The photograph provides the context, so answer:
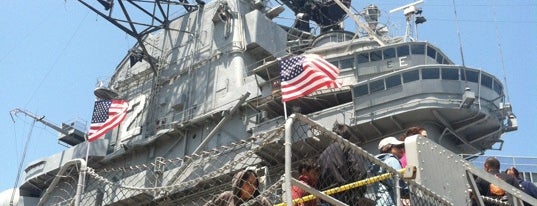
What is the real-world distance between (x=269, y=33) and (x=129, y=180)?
6.89m

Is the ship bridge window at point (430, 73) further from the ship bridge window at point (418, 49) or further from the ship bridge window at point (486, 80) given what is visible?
the ship bridge window at point (418, 49)

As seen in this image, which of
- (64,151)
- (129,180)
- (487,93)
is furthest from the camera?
(64,151)

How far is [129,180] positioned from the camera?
21219 mm

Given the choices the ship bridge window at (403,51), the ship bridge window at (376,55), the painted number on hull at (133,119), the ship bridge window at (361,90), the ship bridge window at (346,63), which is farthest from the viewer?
the painted number on hull at (133,119)

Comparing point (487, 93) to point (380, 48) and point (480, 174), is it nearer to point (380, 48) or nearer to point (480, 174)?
point (380, 48)

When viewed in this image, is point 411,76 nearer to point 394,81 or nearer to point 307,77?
point 394,81

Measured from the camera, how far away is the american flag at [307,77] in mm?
16281

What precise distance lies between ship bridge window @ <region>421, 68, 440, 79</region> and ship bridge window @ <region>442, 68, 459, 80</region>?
6.1 inches

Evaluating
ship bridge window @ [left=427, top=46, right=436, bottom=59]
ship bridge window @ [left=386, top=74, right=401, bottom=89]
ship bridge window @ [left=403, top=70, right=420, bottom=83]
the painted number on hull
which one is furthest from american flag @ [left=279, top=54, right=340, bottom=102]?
the painted number on hull

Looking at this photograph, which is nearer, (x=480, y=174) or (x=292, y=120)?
(x=292, y=120)

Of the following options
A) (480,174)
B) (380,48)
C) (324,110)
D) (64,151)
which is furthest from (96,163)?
(480,174)

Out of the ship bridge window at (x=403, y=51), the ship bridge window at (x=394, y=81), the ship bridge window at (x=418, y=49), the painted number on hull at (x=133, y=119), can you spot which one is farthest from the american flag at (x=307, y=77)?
the painted number on hull at (x=133, y=119)

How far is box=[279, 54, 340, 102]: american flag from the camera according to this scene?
16.3 meters

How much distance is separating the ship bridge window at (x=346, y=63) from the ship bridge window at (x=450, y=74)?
9.47ft
